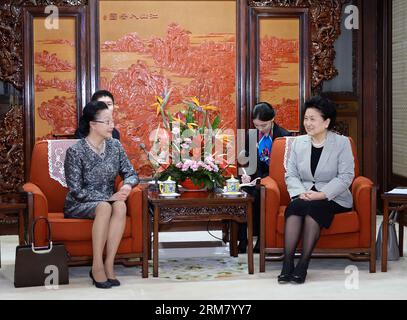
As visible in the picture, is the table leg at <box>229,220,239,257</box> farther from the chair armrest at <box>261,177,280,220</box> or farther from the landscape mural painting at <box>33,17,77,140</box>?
the landscape mural painting at <box>33,17,77,140</box>

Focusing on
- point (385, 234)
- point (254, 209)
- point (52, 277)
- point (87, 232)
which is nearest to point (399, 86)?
point (254, 209)

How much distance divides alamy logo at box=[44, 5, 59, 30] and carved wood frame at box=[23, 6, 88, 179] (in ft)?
0.12

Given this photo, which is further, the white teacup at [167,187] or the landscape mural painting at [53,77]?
the landscape mural painting at [53,77]

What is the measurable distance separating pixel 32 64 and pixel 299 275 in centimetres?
328

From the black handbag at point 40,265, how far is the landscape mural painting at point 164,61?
7.97ft

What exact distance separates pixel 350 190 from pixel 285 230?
27.5 inches

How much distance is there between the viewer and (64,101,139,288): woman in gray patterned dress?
183 inches

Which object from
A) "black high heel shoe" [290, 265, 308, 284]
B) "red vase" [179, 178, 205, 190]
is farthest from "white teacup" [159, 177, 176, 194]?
"black high heel shoe" [290, 265, 308, 284]

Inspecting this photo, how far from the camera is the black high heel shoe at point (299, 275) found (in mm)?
4637

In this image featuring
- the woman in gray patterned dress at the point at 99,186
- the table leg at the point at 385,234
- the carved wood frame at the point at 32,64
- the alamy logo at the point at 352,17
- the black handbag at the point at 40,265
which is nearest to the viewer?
the black handbag at the point at 40,265

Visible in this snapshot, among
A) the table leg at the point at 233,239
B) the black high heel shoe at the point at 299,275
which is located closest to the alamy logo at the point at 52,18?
the table leg at the point at 233,239

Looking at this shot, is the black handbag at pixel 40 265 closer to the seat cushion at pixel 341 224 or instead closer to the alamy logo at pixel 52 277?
the alamy logo at pixel 52 277

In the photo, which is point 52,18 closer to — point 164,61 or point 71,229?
point 164,61
